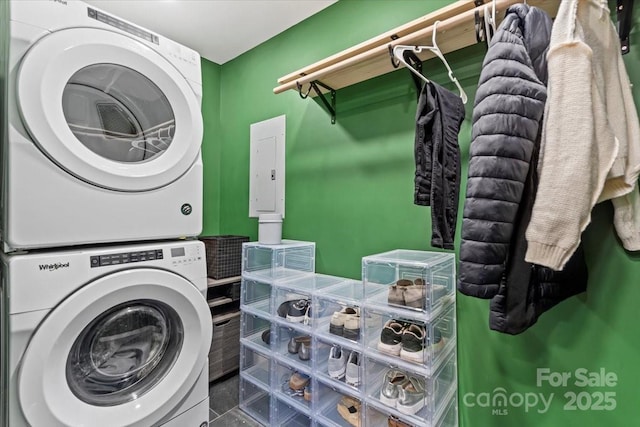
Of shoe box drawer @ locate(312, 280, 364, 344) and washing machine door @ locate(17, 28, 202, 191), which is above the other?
washing machine door @ locate(17, 28, 202, 191)

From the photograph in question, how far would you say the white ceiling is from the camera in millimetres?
1821

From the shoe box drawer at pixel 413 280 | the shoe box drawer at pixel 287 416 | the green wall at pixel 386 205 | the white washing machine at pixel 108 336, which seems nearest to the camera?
the white washing machine at pixel 108 336

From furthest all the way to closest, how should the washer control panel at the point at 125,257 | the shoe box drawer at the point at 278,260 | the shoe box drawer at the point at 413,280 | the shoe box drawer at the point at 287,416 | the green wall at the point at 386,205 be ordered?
1. the shoe box drawer at the point at 278,260
2. the shoe box drawer at the point at 287,416
3. the shoe box drawer at the point at 413,280
4. the green wall at the point at 386,205
5. the washer control panel at the point at 125,257

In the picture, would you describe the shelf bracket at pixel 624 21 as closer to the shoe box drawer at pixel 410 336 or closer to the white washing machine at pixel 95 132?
the shoe box drawer at pixel 410 336

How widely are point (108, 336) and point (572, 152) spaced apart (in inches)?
60.0

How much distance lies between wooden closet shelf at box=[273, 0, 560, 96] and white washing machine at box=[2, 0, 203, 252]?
62 centimetres

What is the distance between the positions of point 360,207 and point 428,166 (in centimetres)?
58

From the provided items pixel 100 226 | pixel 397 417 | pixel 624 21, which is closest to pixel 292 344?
pixel 397 417

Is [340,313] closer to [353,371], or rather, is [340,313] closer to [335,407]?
[353,371]

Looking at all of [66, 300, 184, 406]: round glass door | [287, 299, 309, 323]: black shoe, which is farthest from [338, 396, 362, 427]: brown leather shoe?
[66, 300, 184, 406]: round glass door

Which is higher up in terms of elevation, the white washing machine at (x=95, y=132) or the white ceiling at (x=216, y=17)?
the white ceiling at (x=216, y=17)

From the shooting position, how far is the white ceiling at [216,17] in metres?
1.82

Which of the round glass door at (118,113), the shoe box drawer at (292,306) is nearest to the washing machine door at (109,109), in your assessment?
the round glass door at (118,113)

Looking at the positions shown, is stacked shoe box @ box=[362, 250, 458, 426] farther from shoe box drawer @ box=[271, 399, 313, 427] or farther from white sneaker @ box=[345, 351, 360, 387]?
shoe box drawer @ box=[271, 399, 313, 427]
